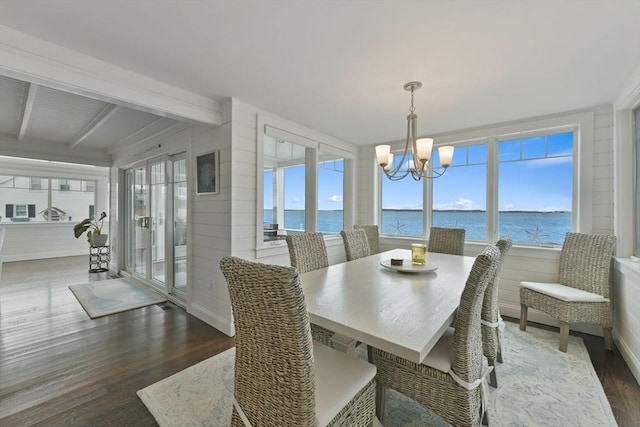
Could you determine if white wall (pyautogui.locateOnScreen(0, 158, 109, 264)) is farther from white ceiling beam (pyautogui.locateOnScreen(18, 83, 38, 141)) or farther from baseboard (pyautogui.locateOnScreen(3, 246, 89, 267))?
white ceiling beam (pyautogui.locateOnScreen(18, 83, 38, 141))

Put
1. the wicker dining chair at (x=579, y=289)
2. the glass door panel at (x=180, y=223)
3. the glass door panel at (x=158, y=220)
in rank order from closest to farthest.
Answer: the wicker dining chair at (x=579, y=289)
the glass door panel at (x=180, y=223)
the glass door panel at (x=158, y=220)

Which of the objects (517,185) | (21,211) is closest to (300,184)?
(517,185)

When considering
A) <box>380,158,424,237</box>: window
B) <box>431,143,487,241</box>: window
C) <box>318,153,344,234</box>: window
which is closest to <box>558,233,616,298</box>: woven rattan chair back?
<box>431,143,487,241</box>: window

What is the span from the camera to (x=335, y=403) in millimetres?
1079

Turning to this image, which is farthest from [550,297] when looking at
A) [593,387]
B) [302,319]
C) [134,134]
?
[134,134]

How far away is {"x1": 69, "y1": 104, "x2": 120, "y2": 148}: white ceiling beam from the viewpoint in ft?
10.9

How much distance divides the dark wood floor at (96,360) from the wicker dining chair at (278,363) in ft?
3.57

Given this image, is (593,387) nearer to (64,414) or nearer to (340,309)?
(340,309)

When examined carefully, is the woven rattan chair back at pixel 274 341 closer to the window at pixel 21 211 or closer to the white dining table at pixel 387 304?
the white dining table at pixel 387 304

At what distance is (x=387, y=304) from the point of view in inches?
55.7

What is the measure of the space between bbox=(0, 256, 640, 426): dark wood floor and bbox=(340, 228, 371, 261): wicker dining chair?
1.52 meters

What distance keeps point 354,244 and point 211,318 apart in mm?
1840

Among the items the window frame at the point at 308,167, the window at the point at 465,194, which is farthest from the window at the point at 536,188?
the window frame at the point at 308,167

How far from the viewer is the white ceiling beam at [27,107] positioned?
2.75m
